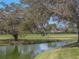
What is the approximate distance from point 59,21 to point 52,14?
153cm

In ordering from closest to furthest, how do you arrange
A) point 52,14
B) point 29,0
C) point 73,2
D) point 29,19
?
point 73,2 → point 52,14 → point 29,0 → point 29,19

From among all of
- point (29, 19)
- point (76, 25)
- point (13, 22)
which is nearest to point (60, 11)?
point (76, 25)

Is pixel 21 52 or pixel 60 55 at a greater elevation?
pixel 60 55

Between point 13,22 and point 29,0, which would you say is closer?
point 29,0

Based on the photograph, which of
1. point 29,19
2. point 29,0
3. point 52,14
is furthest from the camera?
point 29,19

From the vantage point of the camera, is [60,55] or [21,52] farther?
[21,52]

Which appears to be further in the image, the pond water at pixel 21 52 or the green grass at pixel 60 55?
the pond water at pixel 21 52

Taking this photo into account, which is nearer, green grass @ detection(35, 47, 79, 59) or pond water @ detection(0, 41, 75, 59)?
green grass @ detection(35, 47, 79, 59)

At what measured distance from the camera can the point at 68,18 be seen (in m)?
36.1

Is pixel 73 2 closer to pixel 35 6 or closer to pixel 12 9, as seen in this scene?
pixel 35 6

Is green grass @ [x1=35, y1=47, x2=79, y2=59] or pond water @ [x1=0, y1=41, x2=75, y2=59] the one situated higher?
green grass @ [x1=35, y1=47, x2=79, y2=59]

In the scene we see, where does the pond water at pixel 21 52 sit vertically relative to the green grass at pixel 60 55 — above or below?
below

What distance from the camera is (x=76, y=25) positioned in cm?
3797

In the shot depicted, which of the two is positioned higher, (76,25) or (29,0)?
(29,0)
